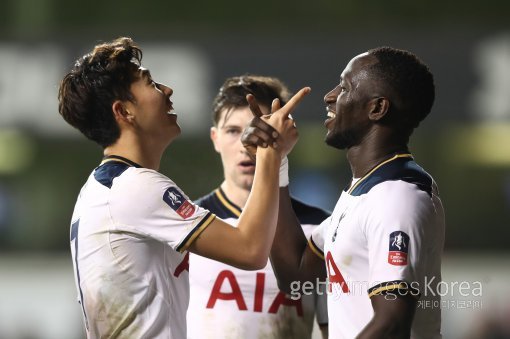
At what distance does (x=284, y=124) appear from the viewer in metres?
3.33

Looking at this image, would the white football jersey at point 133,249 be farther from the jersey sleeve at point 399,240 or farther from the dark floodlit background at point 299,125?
the dark floodlit background at point 299,125

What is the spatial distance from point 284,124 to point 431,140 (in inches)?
366

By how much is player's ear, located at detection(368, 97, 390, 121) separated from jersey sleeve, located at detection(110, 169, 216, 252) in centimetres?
60

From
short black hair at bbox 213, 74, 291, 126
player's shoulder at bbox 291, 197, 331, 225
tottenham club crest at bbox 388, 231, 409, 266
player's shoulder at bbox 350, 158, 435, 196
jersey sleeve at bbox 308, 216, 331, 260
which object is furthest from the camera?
short black hair at bbox 213, 74, 291, 126

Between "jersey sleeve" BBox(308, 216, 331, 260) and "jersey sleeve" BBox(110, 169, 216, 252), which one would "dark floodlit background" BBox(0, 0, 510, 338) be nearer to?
"jersey sleeve" BBox(308, 216, 331, 260)

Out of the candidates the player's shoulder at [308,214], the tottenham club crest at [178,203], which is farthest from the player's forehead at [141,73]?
the player's shoulder at [308,214]

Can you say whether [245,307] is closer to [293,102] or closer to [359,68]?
[293,102]

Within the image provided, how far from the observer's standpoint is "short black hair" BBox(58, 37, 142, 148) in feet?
10.8

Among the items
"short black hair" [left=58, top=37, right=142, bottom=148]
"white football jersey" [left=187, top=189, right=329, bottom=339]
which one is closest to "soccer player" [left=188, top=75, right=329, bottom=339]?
"white football jersey" [left=187, top=189, right=329, bottom=339]

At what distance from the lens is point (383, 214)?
288 centimetres

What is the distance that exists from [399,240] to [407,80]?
562 millimetres

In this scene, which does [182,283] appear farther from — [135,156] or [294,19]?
[294,19]

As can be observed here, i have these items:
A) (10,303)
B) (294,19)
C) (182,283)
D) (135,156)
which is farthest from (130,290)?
(294,19)

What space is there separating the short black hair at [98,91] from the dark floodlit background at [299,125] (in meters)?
5.35
